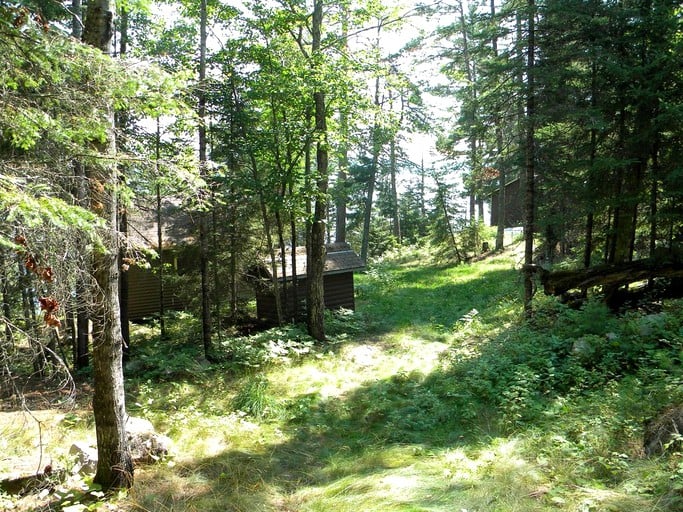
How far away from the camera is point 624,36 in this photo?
11.4 metres

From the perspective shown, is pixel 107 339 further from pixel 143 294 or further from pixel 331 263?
pixel 143 294

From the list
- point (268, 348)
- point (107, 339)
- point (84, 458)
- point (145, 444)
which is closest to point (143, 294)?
point (268, 348)

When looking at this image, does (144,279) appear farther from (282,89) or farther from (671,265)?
(671,265)

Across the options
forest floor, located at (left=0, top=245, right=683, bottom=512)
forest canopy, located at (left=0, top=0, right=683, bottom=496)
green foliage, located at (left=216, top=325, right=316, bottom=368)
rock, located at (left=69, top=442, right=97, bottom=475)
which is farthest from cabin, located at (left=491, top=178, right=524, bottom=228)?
rock, located at (left=69, top=442, right=97, bottom=475)

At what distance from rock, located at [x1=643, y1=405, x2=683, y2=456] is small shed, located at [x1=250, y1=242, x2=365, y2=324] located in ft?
36.4

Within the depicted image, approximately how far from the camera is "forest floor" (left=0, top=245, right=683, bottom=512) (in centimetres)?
505

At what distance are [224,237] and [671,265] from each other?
11.4m

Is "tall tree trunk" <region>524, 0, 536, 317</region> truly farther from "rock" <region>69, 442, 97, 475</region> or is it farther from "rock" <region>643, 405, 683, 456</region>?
"rock" <region>69, 442, 97, 475</region>

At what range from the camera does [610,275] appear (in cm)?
1122

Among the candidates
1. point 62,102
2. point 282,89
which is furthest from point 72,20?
point 62,102

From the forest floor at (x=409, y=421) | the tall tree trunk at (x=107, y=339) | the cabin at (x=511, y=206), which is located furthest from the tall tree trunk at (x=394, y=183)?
the tall tree trunk at (x=107, y=339)

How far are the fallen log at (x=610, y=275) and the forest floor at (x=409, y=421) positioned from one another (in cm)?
75

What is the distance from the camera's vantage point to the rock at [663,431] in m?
4.96

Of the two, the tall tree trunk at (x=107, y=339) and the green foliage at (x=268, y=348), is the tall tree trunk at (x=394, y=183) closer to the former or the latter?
the green foliage at (x=268, y=348)
